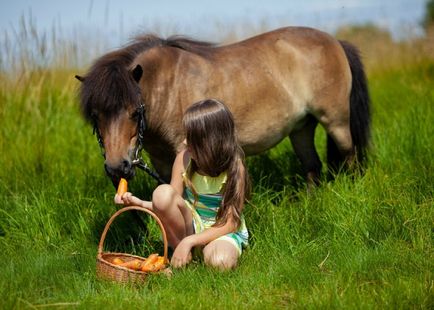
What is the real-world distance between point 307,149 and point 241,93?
49.8 inches

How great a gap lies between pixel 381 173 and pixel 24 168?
338 centimetres

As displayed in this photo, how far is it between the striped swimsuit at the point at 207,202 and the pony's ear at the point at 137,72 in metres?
0.80

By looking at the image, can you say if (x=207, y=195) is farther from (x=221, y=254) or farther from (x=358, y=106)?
(x=358, y=106)

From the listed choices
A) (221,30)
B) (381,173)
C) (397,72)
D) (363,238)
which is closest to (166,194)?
(363,238)

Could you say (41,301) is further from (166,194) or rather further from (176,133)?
(176,133)

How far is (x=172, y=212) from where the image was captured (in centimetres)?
379

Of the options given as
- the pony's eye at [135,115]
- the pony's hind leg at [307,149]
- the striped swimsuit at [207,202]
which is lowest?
the pony's hind leg at [307,149]

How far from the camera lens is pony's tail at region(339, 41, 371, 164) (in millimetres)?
5770

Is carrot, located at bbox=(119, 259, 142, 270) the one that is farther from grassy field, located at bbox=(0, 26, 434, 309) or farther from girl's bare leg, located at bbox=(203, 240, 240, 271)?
girl's bare leg, located at bbox=(203, 240, 240, 271)

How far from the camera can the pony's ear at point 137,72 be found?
4125 mm

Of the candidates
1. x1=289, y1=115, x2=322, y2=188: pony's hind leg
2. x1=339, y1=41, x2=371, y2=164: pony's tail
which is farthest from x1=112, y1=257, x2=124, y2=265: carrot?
x1=339, y1=41, x2=371, y2=164: pony's tail

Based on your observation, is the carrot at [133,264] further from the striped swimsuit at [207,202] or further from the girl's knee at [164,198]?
the striped swimsuit at [207,202]

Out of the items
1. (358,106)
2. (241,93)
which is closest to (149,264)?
(241,93)

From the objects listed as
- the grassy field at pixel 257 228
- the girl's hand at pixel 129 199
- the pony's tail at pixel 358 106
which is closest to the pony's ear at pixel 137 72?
the girl's hand at pixel 129 199
